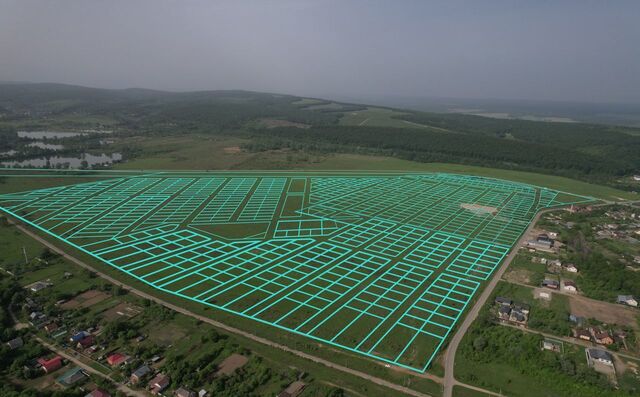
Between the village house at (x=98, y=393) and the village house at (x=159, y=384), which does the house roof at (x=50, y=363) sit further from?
the village house at (x=159, y=384)

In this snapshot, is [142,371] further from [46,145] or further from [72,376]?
[46,145]

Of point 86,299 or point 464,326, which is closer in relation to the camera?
point 464,326

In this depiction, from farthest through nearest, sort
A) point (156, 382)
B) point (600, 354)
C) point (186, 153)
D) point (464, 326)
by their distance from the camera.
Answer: point (186, 153) → point (464, 326) → point (600, 354) → point (156, 382)

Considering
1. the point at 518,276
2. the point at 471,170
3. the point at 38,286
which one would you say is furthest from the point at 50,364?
the point at 471,170

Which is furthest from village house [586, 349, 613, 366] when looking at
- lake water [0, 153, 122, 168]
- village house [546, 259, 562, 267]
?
lake water [0, 153, 122, 168]

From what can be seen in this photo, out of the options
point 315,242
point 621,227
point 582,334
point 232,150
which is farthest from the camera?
point 232,150

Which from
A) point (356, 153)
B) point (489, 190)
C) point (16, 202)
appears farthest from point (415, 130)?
point (16, 202)

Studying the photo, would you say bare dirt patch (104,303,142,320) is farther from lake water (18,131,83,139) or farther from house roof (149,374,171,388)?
lake water (18,131,83,139)
